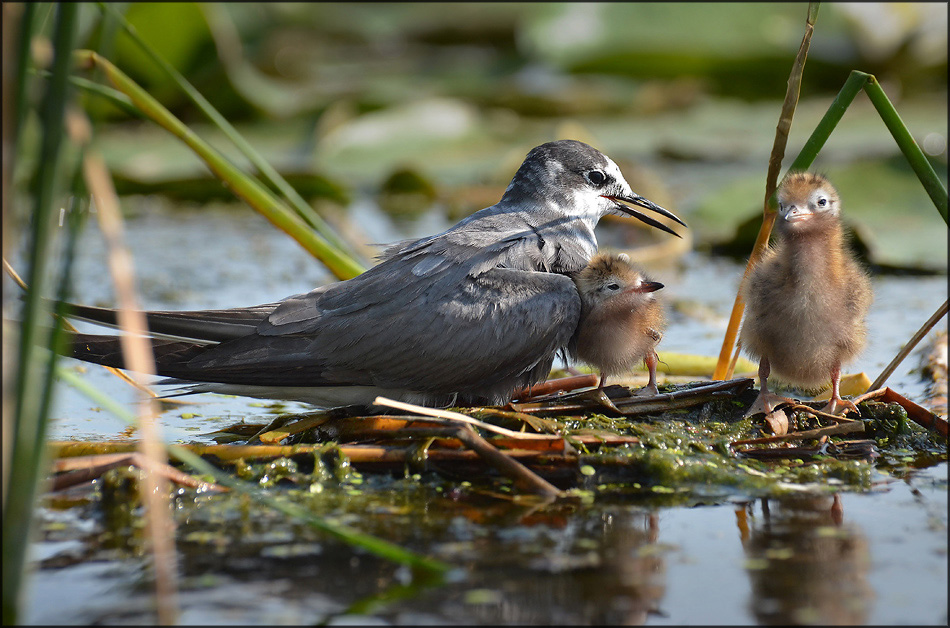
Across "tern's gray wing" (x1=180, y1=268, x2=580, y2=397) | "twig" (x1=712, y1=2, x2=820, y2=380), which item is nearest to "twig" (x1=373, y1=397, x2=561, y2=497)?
"tern's gray wing" (x1=180, y1=268, x2=580, y2=397)

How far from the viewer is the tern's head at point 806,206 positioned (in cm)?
348

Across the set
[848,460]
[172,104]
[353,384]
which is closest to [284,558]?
[353,384]

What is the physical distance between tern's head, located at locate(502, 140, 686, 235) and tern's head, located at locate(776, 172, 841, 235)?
3.19ft

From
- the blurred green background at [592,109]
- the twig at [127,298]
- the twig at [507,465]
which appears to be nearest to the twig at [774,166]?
the twig at [507,465]

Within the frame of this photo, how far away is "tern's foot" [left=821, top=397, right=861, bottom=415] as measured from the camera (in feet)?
11.5

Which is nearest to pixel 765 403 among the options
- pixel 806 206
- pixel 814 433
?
pixel 814 433

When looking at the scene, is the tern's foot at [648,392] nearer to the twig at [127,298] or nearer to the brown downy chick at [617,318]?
the brown downy chick at [617,318]

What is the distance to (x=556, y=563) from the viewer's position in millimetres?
2547

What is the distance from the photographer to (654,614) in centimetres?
229

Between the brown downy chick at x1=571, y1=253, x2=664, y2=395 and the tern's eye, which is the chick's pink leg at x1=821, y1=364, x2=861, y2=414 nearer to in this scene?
the brown downy chick at x1=571, y1=253, x2=664, y2=395

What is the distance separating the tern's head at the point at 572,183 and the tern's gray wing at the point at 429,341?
735mm

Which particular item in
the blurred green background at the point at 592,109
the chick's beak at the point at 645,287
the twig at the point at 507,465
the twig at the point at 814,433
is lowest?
the twig at the point at 507,465

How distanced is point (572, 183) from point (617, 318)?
1.01 m

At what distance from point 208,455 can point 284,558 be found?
0.78 meters
